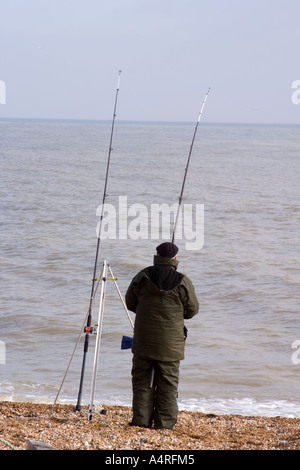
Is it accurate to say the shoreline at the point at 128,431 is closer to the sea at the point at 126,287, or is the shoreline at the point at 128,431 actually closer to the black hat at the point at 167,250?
the sea at the point at 126,287

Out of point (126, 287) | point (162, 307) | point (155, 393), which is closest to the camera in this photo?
point (162, 307)

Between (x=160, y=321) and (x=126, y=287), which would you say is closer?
(x=160, y=321)

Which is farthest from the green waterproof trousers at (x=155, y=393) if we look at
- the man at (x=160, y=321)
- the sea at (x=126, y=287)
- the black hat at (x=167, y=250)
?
the black hat at (x=167, y=250)

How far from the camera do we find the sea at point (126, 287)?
7266mm

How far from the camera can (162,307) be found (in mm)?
4766

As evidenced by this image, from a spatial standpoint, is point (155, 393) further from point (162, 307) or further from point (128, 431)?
point (162, 307)

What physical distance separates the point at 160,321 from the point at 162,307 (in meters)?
0.10

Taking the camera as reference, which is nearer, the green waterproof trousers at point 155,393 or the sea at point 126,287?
the green waterproof trousers at point 155,393

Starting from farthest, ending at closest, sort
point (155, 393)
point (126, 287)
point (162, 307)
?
point (126, 287)
point (155, 393)
point (162, 307)

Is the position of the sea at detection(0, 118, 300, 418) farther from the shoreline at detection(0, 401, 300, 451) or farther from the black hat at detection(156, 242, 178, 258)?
the black hat at detection(156, 242, 178, 258)

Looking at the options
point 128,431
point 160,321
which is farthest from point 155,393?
point 160,321

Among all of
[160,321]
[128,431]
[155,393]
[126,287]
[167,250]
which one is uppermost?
[167,250]

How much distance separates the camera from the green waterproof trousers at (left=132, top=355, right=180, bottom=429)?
4.88 m

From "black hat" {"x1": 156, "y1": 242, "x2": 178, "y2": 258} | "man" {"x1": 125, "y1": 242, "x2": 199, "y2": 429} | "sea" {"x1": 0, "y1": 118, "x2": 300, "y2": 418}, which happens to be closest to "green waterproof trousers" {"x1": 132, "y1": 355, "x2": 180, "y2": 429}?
"man" {"x1": 125, "y1": 242, "x2": 199, "y2": 429}
